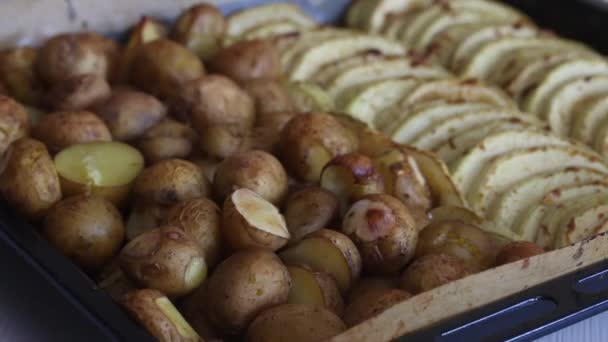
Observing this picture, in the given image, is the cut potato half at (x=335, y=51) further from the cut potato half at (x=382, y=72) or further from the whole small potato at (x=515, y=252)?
the whole small potato at (x=515, y=252)

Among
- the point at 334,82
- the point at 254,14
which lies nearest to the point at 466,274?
the point at 334,82

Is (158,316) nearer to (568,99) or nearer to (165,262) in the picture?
(165,262)

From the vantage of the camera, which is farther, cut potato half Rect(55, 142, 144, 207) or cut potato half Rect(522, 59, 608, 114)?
cut potato half Rect(522, 59, 608, 114)

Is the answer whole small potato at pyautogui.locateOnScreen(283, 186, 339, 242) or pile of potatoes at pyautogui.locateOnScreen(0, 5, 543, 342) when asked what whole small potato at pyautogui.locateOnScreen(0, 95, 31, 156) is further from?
whole small potato at pyautogui.locateOnScreen(283, 186, 339, 242)

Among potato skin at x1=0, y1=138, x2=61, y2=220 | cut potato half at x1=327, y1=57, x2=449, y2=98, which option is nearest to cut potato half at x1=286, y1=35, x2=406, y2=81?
cut potato half at x1=327, y1=57, x2=449, y2=98

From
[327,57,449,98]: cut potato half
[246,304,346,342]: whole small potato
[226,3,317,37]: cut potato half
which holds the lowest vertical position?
[327,57,449,98]: cut potato half

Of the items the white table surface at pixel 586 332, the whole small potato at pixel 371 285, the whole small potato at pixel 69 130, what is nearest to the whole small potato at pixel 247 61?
the whole small potato at pixel 69 130
